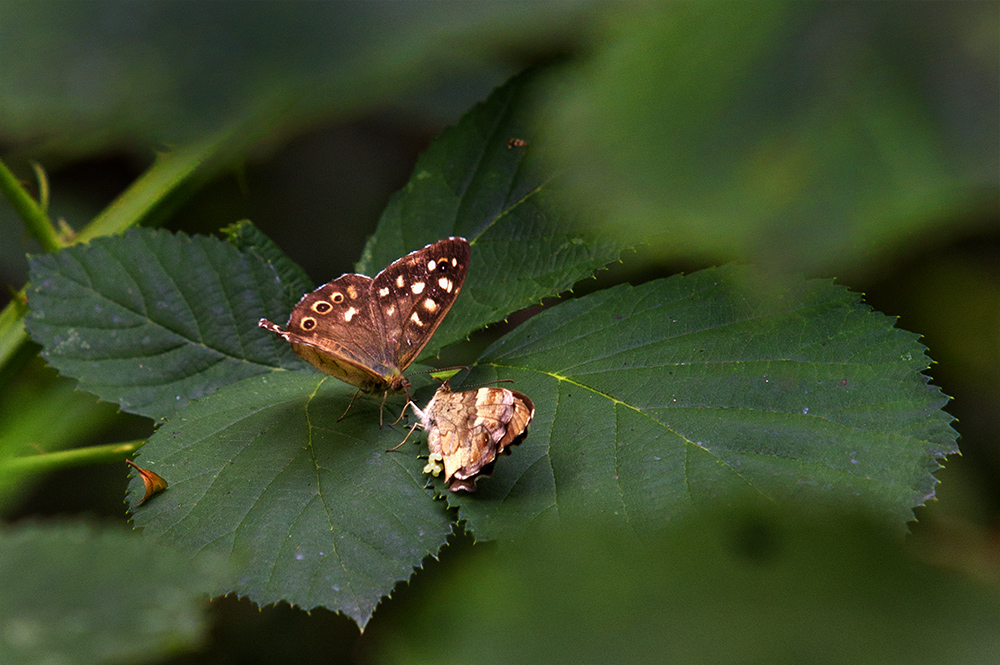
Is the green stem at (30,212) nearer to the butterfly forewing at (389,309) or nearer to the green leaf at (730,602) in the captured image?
the butterfly forewing at (389,309)

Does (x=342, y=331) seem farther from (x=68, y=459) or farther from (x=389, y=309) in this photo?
(x=68, y=459)

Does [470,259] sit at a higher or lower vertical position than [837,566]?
lower

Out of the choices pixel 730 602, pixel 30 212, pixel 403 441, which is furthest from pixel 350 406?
pixel 730 602

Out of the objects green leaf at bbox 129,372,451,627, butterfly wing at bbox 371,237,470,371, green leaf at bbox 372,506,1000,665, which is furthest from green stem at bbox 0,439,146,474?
green leaf at bbox 372,506,1000,665

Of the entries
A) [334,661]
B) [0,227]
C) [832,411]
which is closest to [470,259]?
[832,411]

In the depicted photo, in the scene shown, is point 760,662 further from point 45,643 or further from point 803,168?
point 45,643

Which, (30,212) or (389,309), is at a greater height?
(30,212)

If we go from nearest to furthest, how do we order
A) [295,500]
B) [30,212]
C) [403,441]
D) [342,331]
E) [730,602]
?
[730,602]
[295,500]
[403,441]
[342,331]
[30,212]

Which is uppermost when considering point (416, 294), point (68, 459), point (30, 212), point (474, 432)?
point (30, 212)
